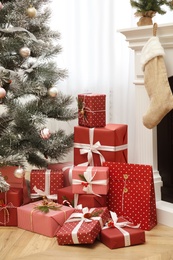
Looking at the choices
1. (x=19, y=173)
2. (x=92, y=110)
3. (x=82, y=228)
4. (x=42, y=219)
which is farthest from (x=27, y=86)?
(x=82, y=228)

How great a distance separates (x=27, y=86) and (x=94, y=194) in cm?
80

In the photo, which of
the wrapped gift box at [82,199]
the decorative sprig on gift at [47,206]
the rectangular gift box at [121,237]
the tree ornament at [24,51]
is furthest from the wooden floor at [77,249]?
the tree ornament at [24,51]

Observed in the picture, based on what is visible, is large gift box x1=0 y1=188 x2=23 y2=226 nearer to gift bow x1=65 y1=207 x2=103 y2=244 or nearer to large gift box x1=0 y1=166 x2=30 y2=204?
large gift box x1=0 y1=166 x2=30 y2=204

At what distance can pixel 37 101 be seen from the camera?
2881mm

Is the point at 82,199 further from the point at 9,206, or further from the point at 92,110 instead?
the point at 92,110

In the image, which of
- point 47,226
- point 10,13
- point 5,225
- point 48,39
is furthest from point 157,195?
point 10,13

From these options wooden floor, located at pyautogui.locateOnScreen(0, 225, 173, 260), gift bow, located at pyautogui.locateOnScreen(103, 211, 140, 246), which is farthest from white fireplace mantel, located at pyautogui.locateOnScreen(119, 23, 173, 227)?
gift bow, located at pyautogui.locateOnScreen(103, 211, 140, 246)

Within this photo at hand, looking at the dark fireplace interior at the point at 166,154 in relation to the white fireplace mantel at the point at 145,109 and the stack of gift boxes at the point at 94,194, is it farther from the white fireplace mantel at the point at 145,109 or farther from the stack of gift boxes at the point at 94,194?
the stack of gift boxes at the point at 94,194

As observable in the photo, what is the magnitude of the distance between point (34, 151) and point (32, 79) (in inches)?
17.9

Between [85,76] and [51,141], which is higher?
[85,76]

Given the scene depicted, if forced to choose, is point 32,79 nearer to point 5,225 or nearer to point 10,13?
point 10,13

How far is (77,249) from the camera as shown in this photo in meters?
2.19

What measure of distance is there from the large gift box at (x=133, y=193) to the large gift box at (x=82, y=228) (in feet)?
0.61

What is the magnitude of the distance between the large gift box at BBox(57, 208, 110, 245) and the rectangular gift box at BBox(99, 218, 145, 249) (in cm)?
5
